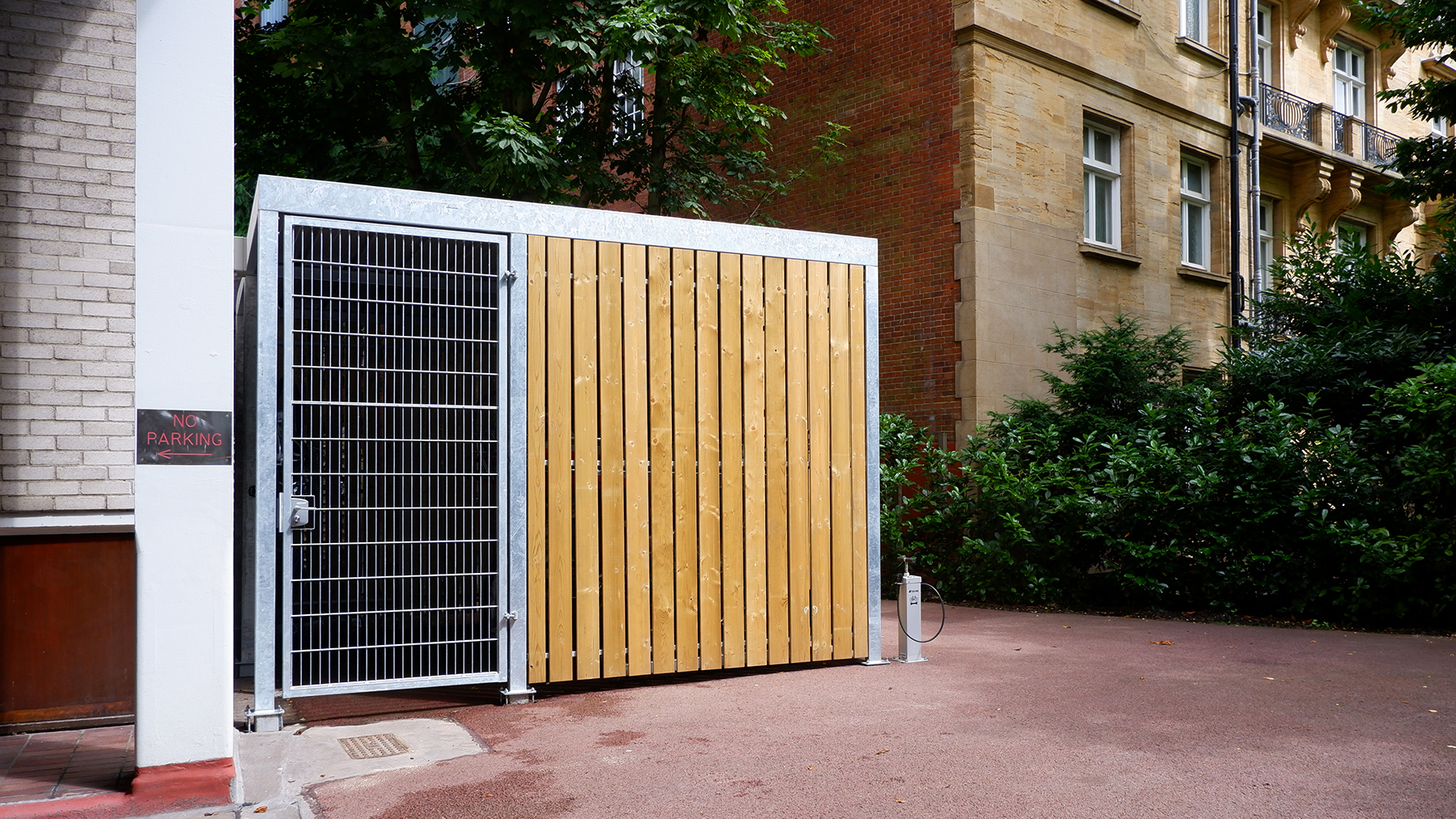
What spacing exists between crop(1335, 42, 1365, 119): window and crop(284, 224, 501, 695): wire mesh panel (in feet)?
66.2

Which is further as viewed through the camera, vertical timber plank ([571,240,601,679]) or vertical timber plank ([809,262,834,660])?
vertical timber plank ([809,262,834,660])

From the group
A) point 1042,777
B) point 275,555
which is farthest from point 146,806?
point 1042,777

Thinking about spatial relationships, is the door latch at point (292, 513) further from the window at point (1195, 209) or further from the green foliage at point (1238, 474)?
the window at point (1195, 209)

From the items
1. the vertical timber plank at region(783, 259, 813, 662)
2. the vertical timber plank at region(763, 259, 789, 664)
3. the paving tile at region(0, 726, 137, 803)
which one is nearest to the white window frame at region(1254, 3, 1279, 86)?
the vertical timber plank at region(783, 259, 813, 662)

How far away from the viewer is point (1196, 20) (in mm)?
17578

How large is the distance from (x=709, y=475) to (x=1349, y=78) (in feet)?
64.8

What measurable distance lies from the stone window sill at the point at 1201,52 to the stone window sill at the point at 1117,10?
1.11m

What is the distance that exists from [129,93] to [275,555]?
2792 mm

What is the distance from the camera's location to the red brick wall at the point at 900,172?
14.3 metres

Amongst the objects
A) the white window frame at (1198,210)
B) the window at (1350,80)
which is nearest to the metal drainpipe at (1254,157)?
the white window frame at (1198,210)

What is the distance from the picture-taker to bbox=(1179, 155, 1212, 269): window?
17.3 m

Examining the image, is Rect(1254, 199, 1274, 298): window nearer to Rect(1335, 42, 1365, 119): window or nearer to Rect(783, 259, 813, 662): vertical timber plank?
Rect(1335, 42, 1365, 119): window

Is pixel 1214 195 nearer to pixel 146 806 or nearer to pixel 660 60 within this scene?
pixel 660 60

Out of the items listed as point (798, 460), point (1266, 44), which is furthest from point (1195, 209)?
point (798, 460)
